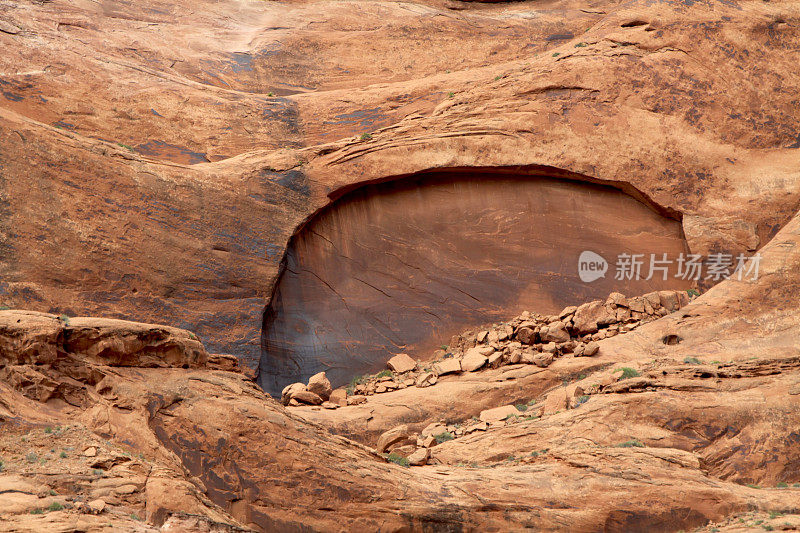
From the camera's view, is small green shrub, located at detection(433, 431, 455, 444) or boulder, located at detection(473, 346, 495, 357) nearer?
small green shrub, located at detection(433, 431, 455, 444)

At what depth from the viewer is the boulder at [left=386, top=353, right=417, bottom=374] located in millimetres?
18219

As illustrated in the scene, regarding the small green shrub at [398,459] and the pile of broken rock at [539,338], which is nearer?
the small green shrub at [398,459]

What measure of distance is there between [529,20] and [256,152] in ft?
35.2

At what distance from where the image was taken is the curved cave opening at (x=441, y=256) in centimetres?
1878

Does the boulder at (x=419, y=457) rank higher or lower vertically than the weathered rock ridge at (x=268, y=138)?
lower

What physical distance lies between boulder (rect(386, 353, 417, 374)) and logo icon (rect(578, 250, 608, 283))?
497cm

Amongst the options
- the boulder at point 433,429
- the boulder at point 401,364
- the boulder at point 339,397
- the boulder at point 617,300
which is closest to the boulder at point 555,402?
the boulder at point 433,429

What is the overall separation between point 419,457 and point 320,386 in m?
5.02

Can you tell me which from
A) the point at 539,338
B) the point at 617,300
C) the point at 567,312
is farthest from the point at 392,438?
the point at 617,300

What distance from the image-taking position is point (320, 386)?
17.2 m

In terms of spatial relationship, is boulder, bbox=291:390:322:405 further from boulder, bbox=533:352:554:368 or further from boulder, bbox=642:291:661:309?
boulder, bbox=642:291:661:309

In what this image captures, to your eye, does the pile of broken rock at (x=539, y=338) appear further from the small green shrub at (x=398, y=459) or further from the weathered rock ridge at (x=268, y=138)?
the small green shrub at (x=398, y=459)

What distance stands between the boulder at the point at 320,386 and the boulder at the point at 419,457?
4.66 metres

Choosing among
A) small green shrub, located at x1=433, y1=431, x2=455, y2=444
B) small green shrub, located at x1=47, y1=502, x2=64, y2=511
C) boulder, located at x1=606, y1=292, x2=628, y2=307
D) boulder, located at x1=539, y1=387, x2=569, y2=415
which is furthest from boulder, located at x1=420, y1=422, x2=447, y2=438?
small green shrub, located at x1=47, y1=502, x2=64, y2=511
